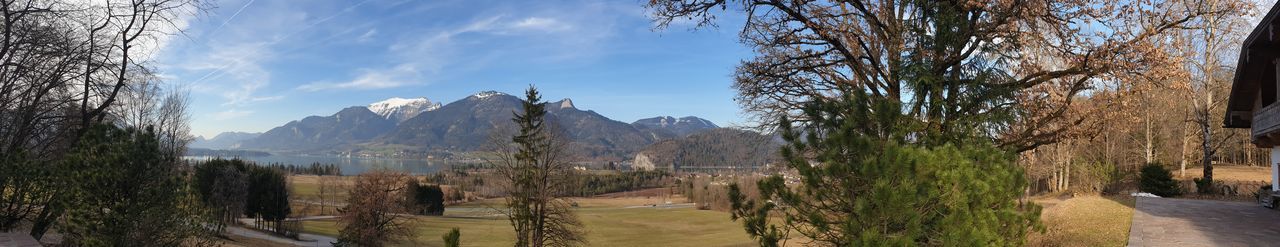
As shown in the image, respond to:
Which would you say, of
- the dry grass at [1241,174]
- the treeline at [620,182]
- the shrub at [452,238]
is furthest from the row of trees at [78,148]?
the treeline at [620,182]

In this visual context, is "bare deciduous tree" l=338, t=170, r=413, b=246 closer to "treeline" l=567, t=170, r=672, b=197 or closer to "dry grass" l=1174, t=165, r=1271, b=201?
"dry grass" l=1174, t=165, r=1271, b=201

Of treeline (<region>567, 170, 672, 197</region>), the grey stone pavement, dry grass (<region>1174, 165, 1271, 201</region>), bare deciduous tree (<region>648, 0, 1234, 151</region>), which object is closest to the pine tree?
bare deciduous tree (<region>648, 0, 1234, 151</region>)

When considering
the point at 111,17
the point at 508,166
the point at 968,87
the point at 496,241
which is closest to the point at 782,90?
the point at 968,87

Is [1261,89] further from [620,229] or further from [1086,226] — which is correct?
[620,229]

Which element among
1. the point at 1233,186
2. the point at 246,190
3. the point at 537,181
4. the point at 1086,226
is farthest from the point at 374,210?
the point at 1233,186

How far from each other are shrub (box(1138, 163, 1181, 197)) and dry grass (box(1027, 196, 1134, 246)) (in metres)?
11.0

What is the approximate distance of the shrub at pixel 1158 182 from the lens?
25.5 meters

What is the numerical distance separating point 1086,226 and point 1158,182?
702 inches

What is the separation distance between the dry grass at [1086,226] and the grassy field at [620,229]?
1813cm

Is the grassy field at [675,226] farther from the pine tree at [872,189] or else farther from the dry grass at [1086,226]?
the pine tree at [872,189]

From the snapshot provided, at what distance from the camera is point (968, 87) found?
8234mm

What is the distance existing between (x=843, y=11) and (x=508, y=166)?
780 inches

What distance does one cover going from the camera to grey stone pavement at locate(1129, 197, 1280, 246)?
31.9ft

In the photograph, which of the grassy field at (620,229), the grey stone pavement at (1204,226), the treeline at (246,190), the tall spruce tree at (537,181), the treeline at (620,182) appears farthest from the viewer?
the treeline at (620,182)
